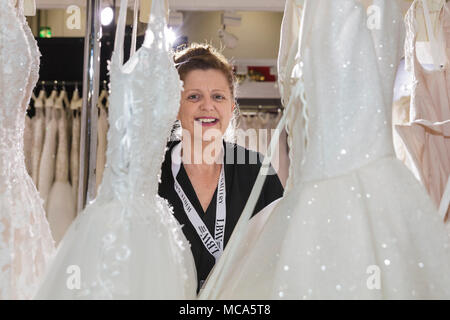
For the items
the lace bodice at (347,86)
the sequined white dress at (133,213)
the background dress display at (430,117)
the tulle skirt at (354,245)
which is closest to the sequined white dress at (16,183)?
the sequined white dress at (133,213)

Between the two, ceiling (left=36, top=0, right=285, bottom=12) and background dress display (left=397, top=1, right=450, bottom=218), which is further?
ceiling (left=36, top=0, right=285, bottom=12)

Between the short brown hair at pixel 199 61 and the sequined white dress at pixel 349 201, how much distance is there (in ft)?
2.32

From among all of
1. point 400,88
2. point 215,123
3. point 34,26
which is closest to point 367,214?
point 215,123

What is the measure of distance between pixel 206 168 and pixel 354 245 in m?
0.90

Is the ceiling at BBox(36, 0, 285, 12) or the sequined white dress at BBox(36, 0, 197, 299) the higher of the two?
the ceiling at BBox(36, 0, 285, 12)

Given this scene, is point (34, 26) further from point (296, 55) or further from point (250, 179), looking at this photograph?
point (296, 55)

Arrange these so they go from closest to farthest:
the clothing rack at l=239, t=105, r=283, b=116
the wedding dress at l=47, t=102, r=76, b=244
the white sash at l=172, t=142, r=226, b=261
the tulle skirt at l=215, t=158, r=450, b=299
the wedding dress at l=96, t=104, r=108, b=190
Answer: the tulle skirt at l=215, t=158, r=450, b=299, the white sash at l=172, t=142, r=226, b=261, the wedding dress at l=96, t=104, r=108, b=190, the wedding dress at l=47, t=102, r=76, b=244, the clothing rack at l=239, t=105, r=283, b=116

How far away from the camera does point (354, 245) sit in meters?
0.77

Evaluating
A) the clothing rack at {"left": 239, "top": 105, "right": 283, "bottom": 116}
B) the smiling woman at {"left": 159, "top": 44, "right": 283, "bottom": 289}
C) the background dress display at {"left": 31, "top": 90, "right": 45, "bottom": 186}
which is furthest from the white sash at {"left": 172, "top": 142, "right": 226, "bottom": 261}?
the clothing rack at {"left": 239, "top": 105, "right": 283, "bottom": 116}

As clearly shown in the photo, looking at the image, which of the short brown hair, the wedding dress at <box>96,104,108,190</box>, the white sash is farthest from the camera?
the wedding dress at <box>96,104,108,190</box>

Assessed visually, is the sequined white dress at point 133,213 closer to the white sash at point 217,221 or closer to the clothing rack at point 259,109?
the white sash at point 217,221

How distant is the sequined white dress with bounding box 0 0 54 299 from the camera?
3.02 ft

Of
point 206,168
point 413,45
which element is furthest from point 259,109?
point 413,45

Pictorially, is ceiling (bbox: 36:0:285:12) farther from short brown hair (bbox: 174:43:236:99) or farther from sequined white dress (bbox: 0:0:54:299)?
sequined white dress (bbox: 0:0:54:299)
